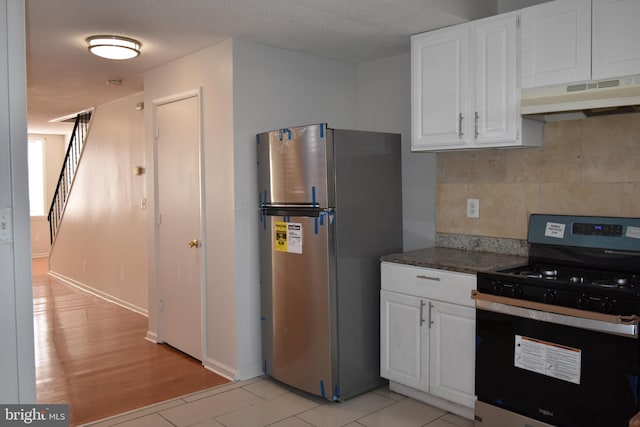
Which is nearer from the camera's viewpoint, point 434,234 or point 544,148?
point 544,148

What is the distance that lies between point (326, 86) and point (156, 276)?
85.2 inches

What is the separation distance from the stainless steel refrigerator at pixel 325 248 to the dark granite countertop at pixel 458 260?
279 mm

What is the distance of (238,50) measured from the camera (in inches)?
140

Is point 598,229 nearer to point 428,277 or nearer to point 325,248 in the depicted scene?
point 428,277

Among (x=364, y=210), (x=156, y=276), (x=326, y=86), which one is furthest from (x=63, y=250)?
(x=364, y=210)

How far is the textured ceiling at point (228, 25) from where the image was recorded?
2.85 meters

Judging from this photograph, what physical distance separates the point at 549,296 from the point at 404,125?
187 cm

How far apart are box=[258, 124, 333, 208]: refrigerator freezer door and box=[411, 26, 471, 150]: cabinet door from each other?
0.61 m

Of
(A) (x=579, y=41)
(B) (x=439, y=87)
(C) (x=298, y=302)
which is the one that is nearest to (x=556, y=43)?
(A) (x=579, y=41)

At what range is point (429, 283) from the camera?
3023 millimetres

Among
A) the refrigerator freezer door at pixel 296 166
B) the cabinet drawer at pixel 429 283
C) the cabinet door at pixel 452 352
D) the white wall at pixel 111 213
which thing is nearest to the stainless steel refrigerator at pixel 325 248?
the refrigerator freezer door at pixel 296 166

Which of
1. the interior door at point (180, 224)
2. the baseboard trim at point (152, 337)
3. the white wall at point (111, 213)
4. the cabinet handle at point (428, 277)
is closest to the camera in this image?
the cabinet handle at point (428, 277)

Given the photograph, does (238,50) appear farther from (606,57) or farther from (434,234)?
(606,57)

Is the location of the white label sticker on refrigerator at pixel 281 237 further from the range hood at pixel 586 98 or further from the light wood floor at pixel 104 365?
the range hood at pixel 586 98
